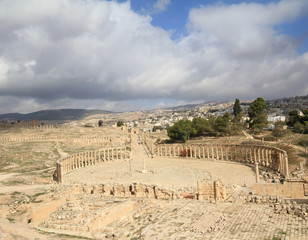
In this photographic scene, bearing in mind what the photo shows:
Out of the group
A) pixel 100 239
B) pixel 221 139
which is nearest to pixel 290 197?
pixel 100 239

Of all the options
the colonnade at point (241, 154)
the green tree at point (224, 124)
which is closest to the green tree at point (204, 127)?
the green tree at point (224, 124)

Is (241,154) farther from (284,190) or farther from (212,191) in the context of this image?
(212,191)

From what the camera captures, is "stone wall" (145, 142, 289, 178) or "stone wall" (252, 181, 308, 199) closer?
"stone wall" (252, 181, 308, 199)

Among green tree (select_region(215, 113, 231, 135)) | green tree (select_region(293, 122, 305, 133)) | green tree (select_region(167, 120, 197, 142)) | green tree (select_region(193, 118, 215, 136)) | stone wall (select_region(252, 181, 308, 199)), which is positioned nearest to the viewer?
stone wall (select_region(252, 181, 308, 199))

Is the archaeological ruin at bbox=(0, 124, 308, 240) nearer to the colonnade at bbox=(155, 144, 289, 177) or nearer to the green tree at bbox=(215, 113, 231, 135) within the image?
the colonnade at bbox=(155, 144, 289, 177)

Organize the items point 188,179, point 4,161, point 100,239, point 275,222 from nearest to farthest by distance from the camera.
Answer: point 100,239 < point 275,222 < point 188,179 < point 4,161

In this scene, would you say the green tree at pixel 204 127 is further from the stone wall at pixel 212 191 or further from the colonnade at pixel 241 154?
the stone wall at pixel 212 191

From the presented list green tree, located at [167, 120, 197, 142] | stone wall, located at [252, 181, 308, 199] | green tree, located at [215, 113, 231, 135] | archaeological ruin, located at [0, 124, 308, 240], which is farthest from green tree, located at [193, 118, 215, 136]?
stone wall, located at [252, 181, 308, 199]

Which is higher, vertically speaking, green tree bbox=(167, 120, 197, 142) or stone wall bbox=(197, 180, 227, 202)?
green tree bbox=(167, 120, 197, 142)

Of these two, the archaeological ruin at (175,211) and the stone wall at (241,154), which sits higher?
the archaeological ruin at (175,211)

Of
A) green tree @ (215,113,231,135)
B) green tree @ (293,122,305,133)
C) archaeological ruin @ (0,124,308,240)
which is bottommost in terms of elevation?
archaeological ruin @ (0,124,308,240)

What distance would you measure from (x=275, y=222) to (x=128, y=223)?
8578mm

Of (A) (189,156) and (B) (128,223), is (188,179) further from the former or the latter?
(A) (189,156)

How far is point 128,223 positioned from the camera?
1748 cm
